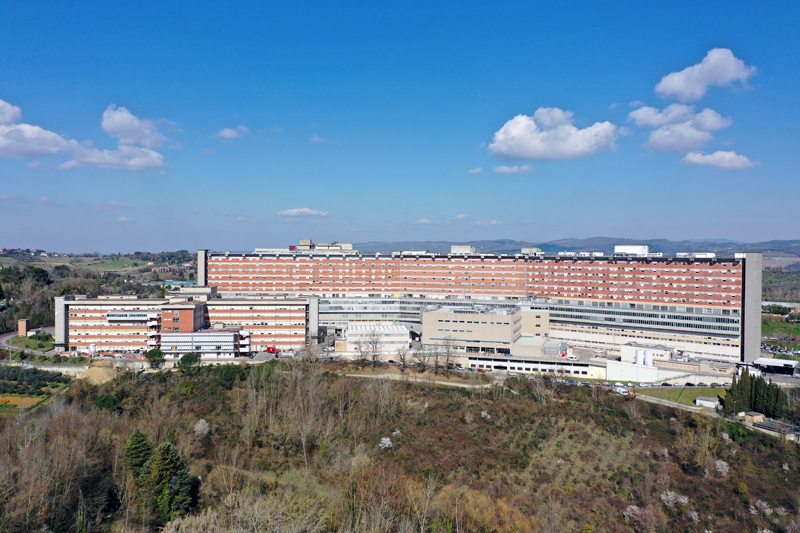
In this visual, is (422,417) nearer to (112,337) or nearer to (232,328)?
(232,328)

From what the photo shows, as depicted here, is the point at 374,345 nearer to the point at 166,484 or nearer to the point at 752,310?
the point at 166,484

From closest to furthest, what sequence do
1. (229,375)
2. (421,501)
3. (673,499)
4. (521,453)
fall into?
1. (421,501)
2. (673,499)
3. (521,453)
4. (229,375)

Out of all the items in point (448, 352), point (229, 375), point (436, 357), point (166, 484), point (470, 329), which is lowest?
point (166, 484)

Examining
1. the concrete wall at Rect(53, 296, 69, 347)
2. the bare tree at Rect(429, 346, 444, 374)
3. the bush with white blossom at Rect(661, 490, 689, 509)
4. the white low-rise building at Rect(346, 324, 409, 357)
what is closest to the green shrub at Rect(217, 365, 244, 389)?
the white low-rise building at Rect(346, 324, 409, 357)

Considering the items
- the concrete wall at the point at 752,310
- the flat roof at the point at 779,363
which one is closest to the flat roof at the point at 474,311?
the concrete wall at the point at 752,310

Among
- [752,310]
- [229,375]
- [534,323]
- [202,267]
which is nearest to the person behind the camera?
[229,375]

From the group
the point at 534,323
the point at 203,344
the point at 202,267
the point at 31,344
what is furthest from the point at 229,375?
the point at 534,323

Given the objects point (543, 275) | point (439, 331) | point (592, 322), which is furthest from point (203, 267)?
point (592, 322)
